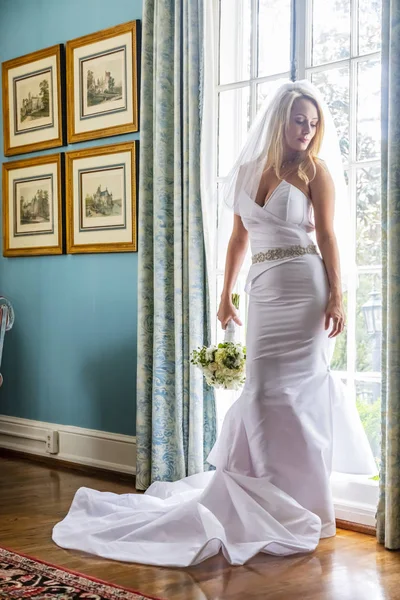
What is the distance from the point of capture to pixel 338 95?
4.19 meters

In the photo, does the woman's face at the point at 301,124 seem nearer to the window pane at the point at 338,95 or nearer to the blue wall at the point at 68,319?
the window pane at the point at 338,95

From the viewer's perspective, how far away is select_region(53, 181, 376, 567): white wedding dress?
12.0 feet

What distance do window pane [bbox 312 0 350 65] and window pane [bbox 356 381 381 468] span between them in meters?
1.52

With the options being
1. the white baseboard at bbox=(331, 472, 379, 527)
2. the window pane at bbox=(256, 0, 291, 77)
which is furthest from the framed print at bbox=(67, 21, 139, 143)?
the white baseboard at bbox=(331, 472, 379, 527)

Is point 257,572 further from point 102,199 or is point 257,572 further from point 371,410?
point 102,199

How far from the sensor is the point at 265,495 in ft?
12.0

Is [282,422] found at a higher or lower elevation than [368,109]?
lower

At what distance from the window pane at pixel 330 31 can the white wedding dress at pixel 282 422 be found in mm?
810

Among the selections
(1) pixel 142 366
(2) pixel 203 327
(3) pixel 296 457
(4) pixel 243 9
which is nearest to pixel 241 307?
(2) pixel 203 327

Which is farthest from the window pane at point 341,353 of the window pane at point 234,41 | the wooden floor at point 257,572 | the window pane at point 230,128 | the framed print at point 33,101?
the framed print at point 33,101

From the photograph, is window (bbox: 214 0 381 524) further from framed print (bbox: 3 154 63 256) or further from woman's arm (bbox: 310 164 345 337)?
framed print (bbox: 3 154 63 256)

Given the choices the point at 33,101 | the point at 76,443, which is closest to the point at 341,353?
the point at 76,443

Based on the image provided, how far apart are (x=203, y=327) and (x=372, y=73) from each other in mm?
1473

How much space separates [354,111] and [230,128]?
31.4 inches
